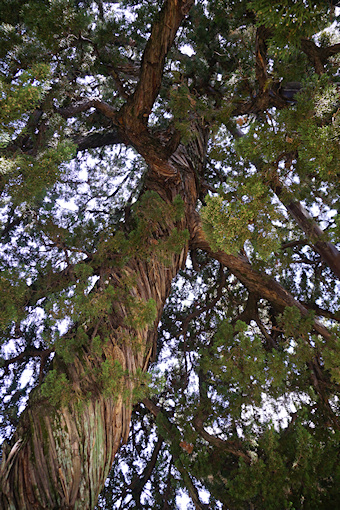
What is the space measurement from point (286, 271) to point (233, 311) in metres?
0.87

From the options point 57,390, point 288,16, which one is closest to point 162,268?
point 57,390

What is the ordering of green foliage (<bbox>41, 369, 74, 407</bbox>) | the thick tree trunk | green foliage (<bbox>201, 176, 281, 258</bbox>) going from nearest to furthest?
the thick tree trunk, green foliage (<bbox>41, 369, 74, 407</bbox>), green foliage (<bbox>201, 176, 281, 258</bbox>)

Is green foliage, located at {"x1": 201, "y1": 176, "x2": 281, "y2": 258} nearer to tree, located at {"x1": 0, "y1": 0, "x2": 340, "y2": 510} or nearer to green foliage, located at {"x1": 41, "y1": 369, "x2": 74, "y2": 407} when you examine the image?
tree, located at {"x1": 0, "y1": 0, "x2": 340, "y2": 510}

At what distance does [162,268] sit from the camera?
306 cm

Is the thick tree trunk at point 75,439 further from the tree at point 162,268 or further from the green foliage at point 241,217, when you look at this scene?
the green foliage at point 241,217

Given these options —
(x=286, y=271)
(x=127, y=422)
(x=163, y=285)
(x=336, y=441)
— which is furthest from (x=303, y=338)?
(x=286, y=271)

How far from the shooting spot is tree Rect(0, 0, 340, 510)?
1.96 metres

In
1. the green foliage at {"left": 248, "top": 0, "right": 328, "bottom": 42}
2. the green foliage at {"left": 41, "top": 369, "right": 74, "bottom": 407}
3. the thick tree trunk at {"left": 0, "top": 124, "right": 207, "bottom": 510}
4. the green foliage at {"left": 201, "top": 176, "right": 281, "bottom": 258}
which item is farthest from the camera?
the green foliage at {"left": 201, "top": 176, "right": 281, "bottom": 258}

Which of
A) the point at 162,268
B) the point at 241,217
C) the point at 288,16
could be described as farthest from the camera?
the point at 162,268

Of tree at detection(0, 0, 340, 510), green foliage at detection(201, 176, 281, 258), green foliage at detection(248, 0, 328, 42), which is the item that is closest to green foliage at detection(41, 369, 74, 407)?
tree at detection(0, 0, 340, 510)

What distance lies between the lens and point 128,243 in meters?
2.77

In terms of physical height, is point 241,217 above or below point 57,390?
above

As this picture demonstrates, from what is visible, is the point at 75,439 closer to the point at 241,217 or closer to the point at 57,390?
the point at 57,390

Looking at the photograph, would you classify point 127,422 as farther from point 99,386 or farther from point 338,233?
point 338,233
